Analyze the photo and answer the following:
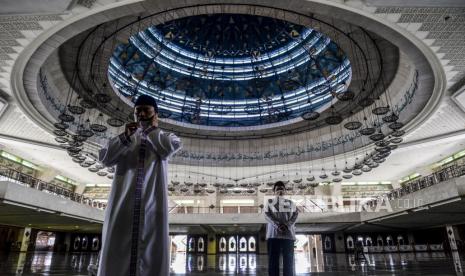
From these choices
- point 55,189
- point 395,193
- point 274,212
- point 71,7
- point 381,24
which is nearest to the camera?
point 274,212

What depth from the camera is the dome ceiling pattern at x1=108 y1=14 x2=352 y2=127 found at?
1903 centimetres

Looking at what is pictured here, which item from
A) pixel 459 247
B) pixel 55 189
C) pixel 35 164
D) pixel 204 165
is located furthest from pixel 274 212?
pixel 35 164

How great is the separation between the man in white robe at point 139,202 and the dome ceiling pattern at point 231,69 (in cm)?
1499

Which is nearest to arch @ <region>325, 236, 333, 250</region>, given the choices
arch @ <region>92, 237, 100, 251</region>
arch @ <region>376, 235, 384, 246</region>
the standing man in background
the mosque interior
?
the mosque interior

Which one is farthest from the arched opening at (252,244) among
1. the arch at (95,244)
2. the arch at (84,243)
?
the arch at (84,243)

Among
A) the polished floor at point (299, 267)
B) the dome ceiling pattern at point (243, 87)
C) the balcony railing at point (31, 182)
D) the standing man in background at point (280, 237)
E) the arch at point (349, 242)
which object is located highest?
the dome ceiling pattern at point (243, 87)

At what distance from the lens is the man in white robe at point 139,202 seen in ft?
6.43

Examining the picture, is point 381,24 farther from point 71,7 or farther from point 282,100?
point 282,100

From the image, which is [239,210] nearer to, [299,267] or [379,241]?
[379,241]

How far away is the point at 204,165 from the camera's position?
27172 mm

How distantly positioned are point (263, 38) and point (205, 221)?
13.3 metres

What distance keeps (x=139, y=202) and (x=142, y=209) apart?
0.05 meters

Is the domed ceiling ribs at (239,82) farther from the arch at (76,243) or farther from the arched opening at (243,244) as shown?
the arch at (76,243)

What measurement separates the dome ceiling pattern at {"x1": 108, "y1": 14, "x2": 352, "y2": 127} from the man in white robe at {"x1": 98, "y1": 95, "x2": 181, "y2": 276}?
15.0 meters
